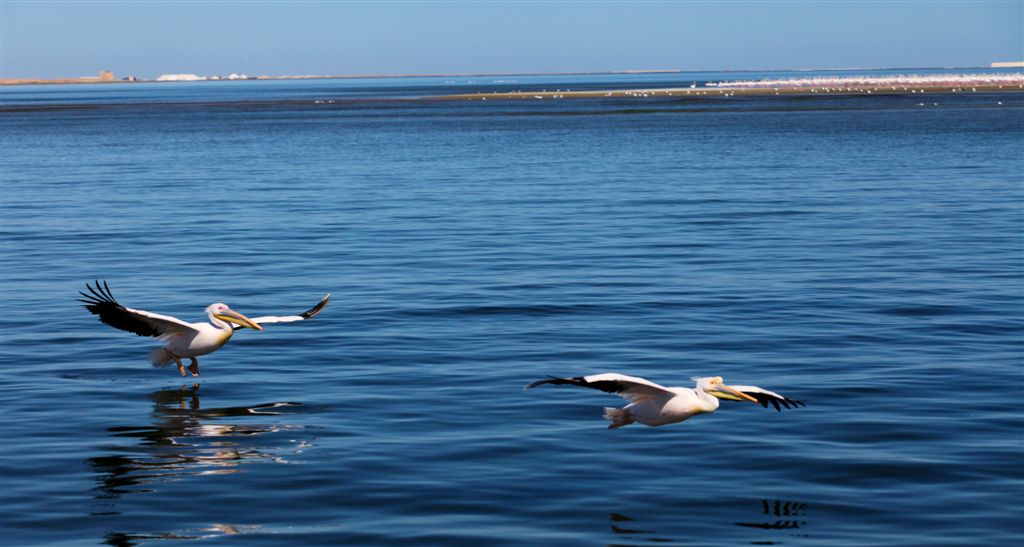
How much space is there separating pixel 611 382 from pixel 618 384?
0.21 metres

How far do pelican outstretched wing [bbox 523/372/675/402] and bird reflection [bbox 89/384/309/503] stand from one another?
307 centimetres

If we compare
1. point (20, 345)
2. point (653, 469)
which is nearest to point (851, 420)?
point (653, 469)

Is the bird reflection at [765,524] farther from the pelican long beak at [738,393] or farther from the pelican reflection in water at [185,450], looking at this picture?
the pelican reflection in water at [185,450]

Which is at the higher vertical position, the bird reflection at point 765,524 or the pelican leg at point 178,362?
the pelican leg at point 178,362

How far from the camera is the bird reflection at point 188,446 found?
40.1ft

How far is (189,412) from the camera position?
1459 cm

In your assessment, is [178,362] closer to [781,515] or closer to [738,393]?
[738,393]

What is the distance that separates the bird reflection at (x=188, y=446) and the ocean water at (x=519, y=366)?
46mm

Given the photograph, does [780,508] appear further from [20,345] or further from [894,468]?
[20,345]

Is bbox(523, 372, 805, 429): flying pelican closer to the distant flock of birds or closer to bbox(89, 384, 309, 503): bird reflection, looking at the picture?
the distant flock of birds

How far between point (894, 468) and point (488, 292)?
10.8 m

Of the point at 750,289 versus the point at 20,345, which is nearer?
the point at 20,345

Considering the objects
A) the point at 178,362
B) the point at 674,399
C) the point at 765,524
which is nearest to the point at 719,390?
the point at 674,399

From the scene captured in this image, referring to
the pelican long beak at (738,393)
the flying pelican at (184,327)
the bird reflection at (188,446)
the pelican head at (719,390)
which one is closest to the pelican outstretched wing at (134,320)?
the flying pelican at (184,327)
